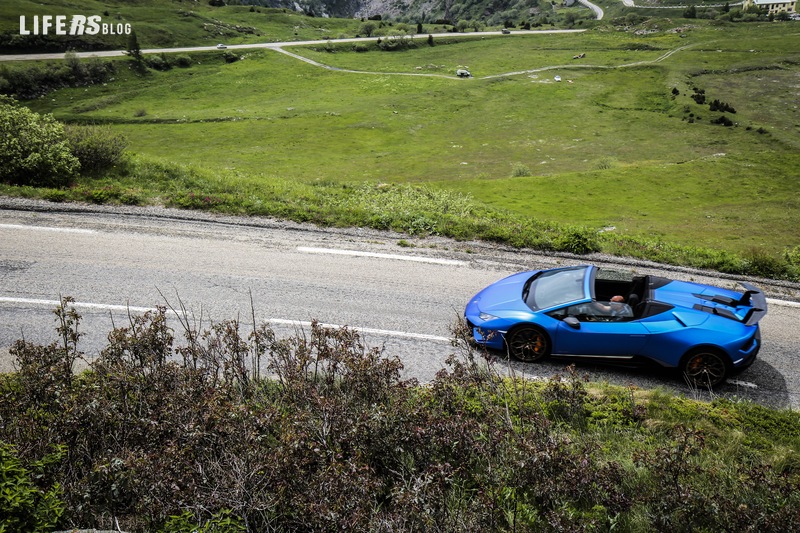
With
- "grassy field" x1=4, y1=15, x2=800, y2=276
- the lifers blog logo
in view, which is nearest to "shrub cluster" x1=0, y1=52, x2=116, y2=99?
"grassy field" x1=4, y1=15, x2=800, y2=276

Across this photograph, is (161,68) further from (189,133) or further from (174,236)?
(174,236)

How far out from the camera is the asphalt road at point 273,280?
10672 millimetres

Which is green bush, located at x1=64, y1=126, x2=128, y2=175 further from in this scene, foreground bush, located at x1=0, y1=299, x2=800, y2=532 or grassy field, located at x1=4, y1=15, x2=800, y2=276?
foreground bush, located at x1=0, y1=299, x2=800, y2=532

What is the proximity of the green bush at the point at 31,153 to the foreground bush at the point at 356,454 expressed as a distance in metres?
12.6

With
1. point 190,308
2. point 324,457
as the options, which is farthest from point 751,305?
point 190,308

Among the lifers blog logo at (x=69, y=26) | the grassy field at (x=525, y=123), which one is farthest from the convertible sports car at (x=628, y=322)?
the lifers blog logo at (x=69, y=26)

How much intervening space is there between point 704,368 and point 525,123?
62.4 m

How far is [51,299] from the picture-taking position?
1209 centimetres

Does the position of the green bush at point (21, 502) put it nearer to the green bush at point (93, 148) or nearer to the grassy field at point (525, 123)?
the grassy field at point (525, 123)

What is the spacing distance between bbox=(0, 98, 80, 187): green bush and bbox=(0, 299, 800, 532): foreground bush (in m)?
12.6

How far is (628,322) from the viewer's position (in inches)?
385

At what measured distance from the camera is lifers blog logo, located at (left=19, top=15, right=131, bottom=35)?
103 m

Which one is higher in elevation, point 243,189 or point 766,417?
point 243,189

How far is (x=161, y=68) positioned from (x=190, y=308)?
100034mm
